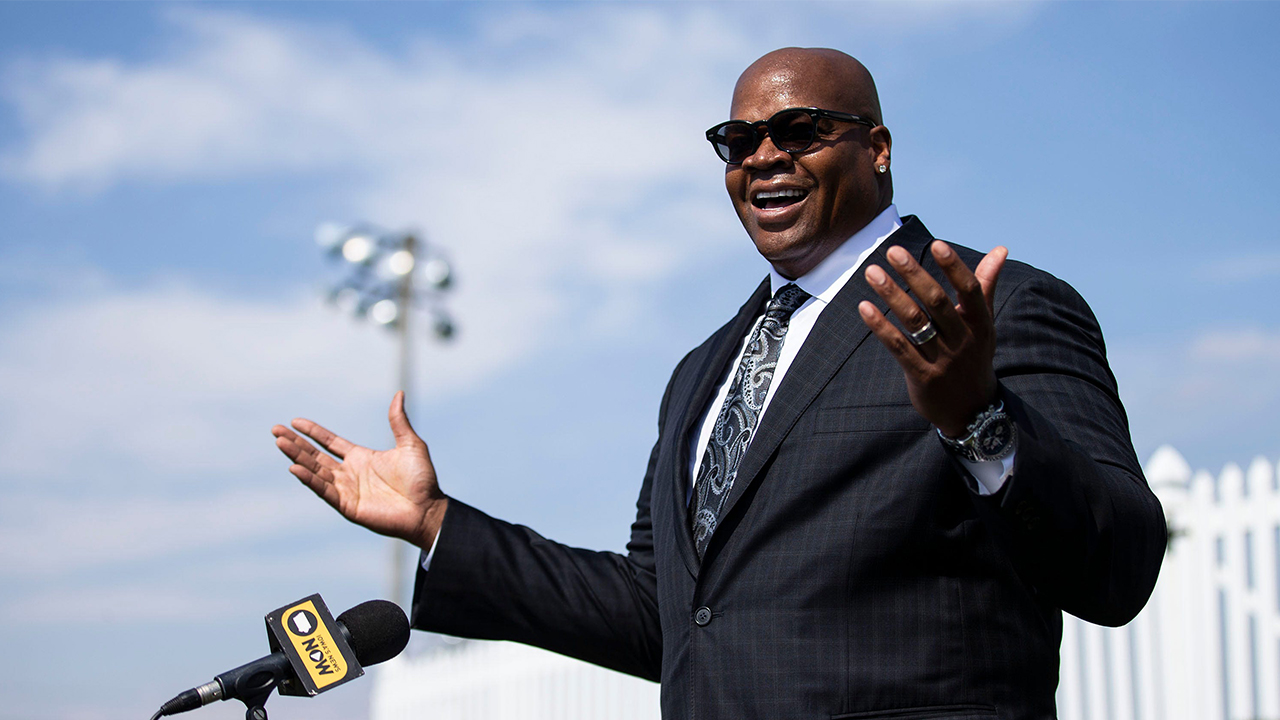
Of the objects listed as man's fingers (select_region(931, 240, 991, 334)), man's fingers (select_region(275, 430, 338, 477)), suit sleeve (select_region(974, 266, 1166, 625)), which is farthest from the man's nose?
man's fingers (select_region(275, 430, 338, 477))

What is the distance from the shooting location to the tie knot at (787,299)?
286cm

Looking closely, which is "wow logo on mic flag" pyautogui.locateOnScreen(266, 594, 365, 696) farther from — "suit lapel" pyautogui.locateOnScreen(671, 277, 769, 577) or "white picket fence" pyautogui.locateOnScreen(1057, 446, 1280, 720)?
"white picket fence" pyautogui.locateOnScreen(1057, 446, 1280, 720)

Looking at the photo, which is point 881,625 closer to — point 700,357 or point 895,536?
point 895,536

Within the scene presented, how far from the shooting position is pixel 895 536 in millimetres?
2193

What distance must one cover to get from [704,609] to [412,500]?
0.93 metres

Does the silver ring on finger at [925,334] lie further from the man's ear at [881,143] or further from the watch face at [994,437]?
the man's ear at [881,143]

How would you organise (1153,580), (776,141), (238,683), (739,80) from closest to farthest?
(1153,580), (238,683), (776,141), (739,80)

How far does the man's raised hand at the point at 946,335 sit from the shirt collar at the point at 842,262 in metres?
1.00

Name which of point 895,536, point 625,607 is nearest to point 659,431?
point 625,607

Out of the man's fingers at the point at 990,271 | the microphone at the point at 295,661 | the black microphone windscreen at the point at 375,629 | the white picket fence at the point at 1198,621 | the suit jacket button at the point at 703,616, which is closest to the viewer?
the man's fingers at the point at 990,271

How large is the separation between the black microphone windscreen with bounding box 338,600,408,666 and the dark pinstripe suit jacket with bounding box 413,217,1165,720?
1.95ft

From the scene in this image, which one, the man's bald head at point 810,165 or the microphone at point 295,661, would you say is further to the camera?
the man's bald head at point 810,165

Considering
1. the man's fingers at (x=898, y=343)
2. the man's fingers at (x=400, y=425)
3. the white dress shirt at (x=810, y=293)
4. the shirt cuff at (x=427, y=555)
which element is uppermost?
the white dress shirt at (x=810, y=293)

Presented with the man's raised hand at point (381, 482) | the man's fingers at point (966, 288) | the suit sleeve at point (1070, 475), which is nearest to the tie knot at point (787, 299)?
the suit sleeve at point (1070, 475)
